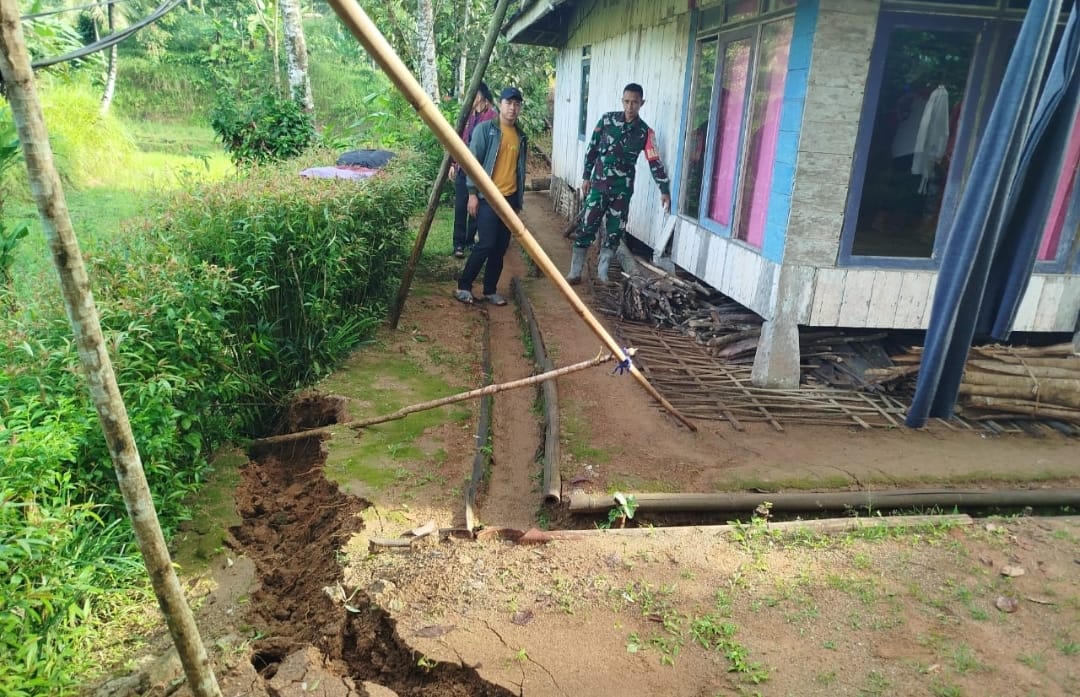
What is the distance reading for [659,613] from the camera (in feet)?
10.2

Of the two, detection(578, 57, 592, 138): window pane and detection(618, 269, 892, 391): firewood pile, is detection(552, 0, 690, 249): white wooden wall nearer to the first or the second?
detection(578, 57, 592, 138): window pane

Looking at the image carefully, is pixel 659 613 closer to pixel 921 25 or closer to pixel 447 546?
pixel 447 546

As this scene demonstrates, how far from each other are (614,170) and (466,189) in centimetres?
189

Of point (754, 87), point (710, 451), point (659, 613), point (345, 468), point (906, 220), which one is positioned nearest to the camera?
point (659, 613)

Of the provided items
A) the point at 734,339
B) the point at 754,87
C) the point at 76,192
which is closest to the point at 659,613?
the point at 734,339

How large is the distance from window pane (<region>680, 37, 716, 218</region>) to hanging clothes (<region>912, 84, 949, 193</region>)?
2326 mm

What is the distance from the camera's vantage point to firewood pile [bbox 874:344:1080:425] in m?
5.30

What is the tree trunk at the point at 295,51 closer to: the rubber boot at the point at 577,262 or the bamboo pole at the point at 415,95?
the rubber boot at the point at 577,262

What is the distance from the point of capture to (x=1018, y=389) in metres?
5.34

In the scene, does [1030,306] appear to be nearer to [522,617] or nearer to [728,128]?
[728,128]

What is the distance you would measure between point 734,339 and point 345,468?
3988 mm

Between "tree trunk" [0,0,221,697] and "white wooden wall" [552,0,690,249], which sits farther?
"white wooden wall" [552,0,690,249]

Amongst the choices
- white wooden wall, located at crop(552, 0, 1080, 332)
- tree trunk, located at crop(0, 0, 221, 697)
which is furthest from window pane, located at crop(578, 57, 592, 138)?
tree trunk, located at crop(0, 0, 221, 697)

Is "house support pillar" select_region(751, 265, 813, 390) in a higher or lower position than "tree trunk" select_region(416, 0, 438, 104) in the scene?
lower
